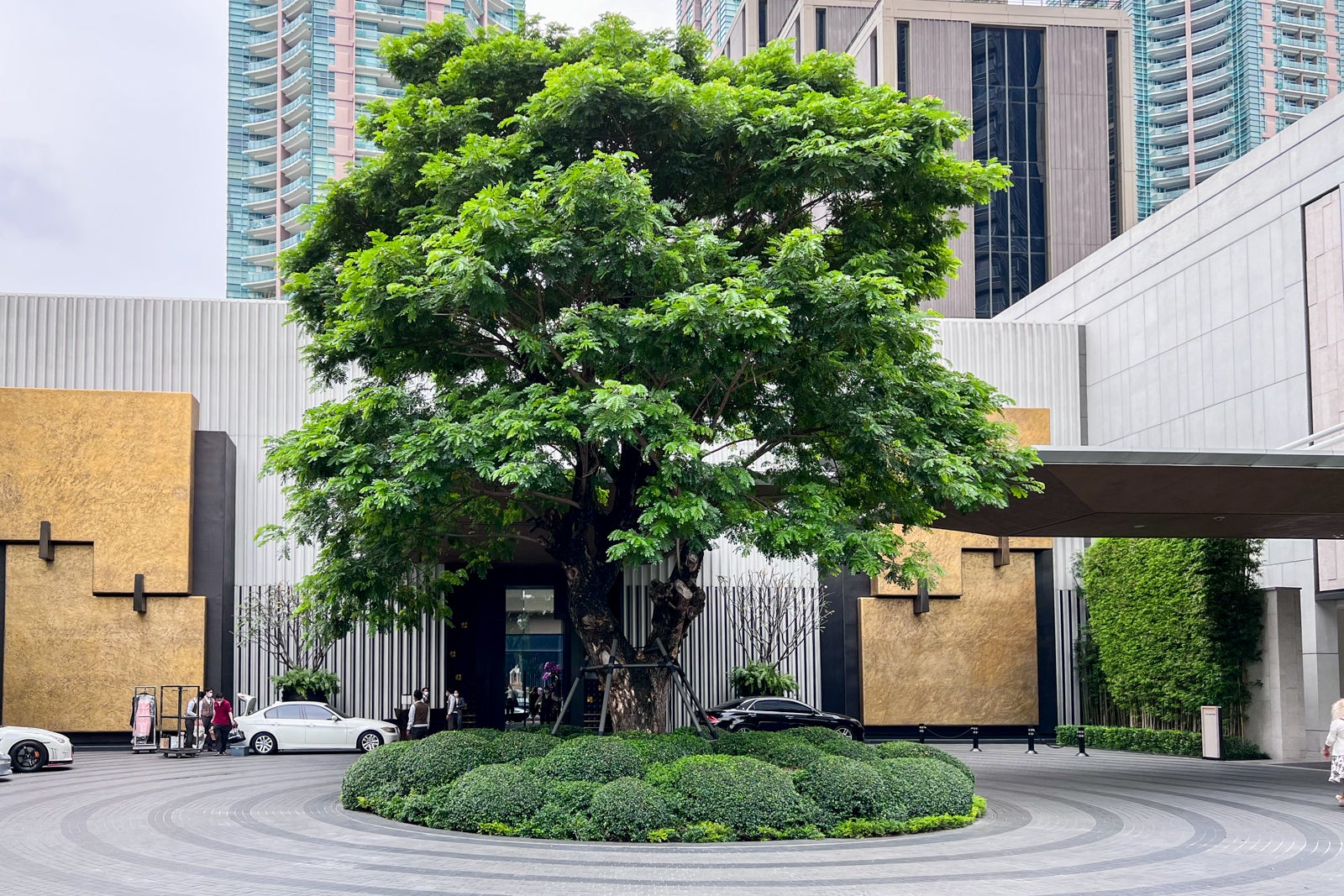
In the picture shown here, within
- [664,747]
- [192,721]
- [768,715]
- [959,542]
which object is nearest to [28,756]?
[192,721]

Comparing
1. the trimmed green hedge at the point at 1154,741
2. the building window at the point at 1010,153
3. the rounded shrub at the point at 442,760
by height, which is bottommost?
the trimmed green hedge at the point at 1154,741

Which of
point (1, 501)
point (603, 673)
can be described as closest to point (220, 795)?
point (603, 673)

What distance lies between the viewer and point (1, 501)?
29312 mm

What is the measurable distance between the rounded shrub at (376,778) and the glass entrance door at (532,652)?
15.2m

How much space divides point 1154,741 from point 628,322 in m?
20.0

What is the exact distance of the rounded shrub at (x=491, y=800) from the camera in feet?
49.4

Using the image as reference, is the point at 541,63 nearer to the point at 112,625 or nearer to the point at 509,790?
the point at 509,790

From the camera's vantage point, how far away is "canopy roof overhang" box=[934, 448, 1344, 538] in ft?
61.3

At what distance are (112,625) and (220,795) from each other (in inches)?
459

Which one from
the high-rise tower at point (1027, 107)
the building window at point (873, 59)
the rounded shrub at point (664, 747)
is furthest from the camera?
the building window at point (873, 59)

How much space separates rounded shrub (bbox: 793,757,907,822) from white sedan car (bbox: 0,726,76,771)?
1528 centimetres

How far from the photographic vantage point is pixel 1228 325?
3144 centimetres

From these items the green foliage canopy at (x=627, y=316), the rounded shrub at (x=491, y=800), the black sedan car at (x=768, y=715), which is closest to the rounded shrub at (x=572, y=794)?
the rounded shrub at (x=491, y=800)

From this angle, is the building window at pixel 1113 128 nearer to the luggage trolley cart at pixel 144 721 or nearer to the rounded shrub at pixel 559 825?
the luggage trolley cart at pixel 144 721
